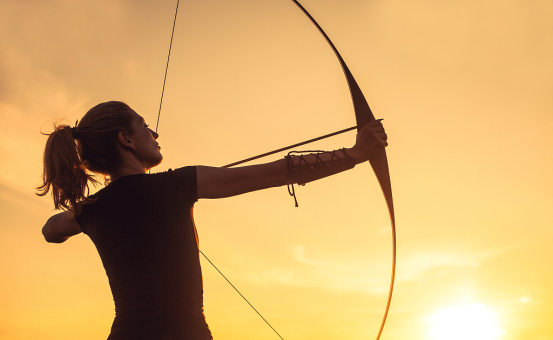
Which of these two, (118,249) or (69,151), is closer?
(118,249)

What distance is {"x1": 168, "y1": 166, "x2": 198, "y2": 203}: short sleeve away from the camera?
1.15 m

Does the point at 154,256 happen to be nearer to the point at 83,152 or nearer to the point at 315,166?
the point at 83,152

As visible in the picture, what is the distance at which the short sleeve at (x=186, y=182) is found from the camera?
1154 millimetres

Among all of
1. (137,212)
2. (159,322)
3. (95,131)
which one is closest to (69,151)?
(95,131)

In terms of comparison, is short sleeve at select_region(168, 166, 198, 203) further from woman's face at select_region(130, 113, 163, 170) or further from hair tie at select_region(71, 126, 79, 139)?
hair tie at select_region(71, 126, 79, 139)

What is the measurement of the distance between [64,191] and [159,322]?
48cm

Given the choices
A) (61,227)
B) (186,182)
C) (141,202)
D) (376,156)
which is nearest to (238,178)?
(186,182)

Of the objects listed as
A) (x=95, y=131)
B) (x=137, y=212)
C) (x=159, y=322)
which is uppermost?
(x=95, y=131)

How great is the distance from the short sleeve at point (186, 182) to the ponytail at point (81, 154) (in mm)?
254

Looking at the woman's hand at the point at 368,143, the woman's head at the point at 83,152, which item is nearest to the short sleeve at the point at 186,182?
the woman's head at the point at 83,152

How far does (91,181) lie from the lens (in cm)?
135

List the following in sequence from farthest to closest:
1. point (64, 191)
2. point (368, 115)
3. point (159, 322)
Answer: point (368, 115), point (64, 191), point (159, 322)

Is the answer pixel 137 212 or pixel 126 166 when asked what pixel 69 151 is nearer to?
pixel 126 166

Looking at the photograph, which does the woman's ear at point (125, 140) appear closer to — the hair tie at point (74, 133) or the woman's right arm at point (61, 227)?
the hair tie at point (74, 133)
